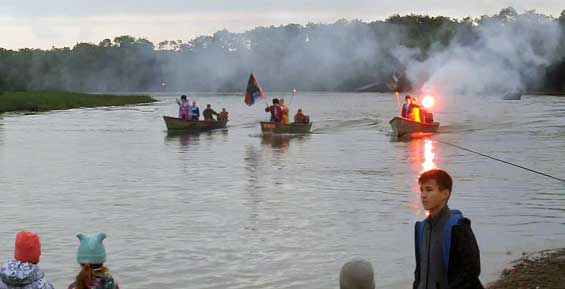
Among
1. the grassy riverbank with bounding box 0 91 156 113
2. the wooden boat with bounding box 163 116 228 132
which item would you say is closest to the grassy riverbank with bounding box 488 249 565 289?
the wooden boat with bounding box 163 116 228 132

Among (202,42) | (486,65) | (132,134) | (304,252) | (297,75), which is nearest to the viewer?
(304,252)

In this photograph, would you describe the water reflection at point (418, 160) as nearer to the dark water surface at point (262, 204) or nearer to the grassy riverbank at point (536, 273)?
the dark water surface at point (262, 204)

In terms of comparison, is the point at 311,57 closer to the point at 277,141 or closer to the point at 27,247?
the point at 277,141

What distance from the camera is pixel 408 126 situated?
3425 centimetres

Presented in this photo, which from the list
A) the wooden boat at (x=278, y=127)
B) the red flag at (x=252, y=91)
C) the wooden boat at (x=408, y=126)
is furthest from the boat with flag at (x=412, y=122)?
the red flag at (x=252, y=91)

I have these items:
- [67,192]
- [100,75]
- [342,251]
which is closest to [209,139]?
[67,192]

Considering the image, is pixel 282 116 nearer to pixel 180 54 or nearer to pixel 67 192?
pixel 67 192

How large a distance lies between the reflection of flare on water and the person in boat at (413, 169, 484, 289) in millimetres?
17262

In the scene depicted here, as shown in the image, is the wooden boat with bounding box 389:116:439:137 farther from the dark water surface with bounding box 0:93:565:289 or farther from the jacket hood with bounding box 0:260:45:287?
the jacket hood with bounding box 0:260:45:287

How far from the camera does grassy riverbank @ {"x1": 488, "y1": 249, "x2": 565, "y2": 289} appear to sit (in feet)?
29.6

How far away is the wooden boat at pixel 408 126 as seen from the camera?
34.0 m

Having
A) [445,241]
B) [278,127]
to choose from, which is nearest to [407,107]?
[278,127]

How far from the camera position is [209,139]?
114 ft

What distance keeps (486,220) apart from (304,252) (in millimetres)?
3716
